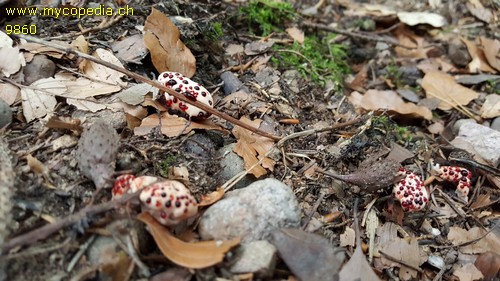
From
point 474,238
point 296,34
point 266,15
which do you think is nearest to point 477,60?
point 296,34

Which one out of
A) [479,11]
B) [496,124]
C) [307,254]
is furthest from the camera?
[479,11]

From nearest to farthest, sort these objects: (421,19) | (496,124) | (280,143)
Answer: (280,143) < (496,124) < (421,19)

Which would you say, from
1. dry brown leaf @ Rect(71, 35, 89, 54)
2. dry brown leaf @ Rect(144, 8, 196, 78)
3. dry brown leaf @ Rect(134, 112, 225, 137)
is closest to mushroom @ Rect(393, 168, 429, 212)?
dry brown leaf @ Rect(134, 112, 225, 137)

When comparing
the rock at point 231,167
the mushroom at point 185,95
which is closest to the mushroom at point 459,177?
the rock at point 231,167

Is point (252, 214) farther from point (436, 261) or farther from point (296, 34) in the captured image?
point (296, 34)

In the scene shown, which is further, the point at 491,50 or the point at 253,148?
the point at 491,50

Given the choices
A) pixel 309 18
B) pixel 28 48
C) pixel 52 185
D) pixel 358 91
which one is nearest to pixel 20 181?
pixel 52 185

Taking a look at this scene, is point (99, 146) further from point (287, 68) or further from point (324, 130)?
point (287, 68)
